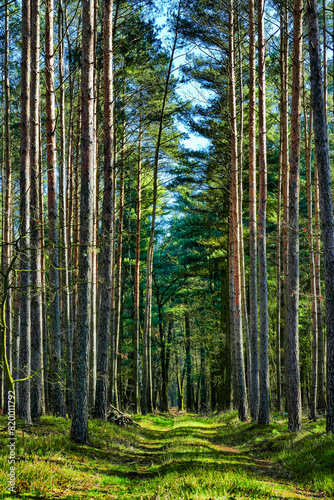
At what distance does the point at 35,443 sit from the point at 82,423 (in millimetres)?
1040

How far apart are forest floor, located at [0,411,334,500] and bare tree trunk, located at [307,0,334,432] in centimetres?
114

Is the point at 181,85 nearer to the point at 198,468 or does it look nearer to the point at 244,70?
the point at 244,70

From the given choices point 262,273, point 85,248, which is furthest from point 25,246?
point 262,273

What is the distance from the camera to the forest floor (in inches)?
182

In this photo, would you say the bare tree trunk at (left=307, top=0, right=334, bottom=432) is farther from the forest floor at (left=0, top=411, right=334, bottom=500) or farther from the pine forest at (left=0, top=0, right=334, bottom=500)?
the forest floor at (left=0, top=411, right=334, bottom=500)

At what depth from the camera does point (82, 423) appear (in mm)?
7316

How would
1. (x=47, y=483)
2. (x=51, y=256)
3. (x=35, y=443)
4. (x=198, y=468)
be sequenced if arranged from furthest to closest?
(x=51, y=256) < (x=35, y=443) < (x=198, y=468) < (x=47, y=483)

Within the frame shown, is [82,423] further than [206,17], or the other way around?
[206,17]

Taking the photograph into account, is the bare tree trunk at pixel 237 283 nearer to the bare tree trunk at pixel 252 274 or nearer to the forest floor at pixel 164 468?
the bare tree trunk at pixel 252 274

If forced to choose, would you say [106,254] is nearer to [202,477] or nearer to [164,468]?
[164,468]

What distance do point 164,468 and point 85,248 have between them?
3935 millimetres

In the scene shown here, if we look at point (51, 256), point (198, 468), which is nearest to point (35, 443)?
point (198, 468)

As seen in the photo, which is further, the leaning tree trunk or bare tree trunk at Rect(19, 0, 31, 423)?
bare tree trunk at Rect(19, 0, 31, 423)

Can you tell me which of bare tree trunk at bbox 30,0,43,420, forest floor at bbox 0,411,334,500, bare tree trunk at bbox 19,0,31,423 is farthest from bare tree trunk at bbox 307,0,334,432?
bare tree trunk at bbox 30,0,43,420
